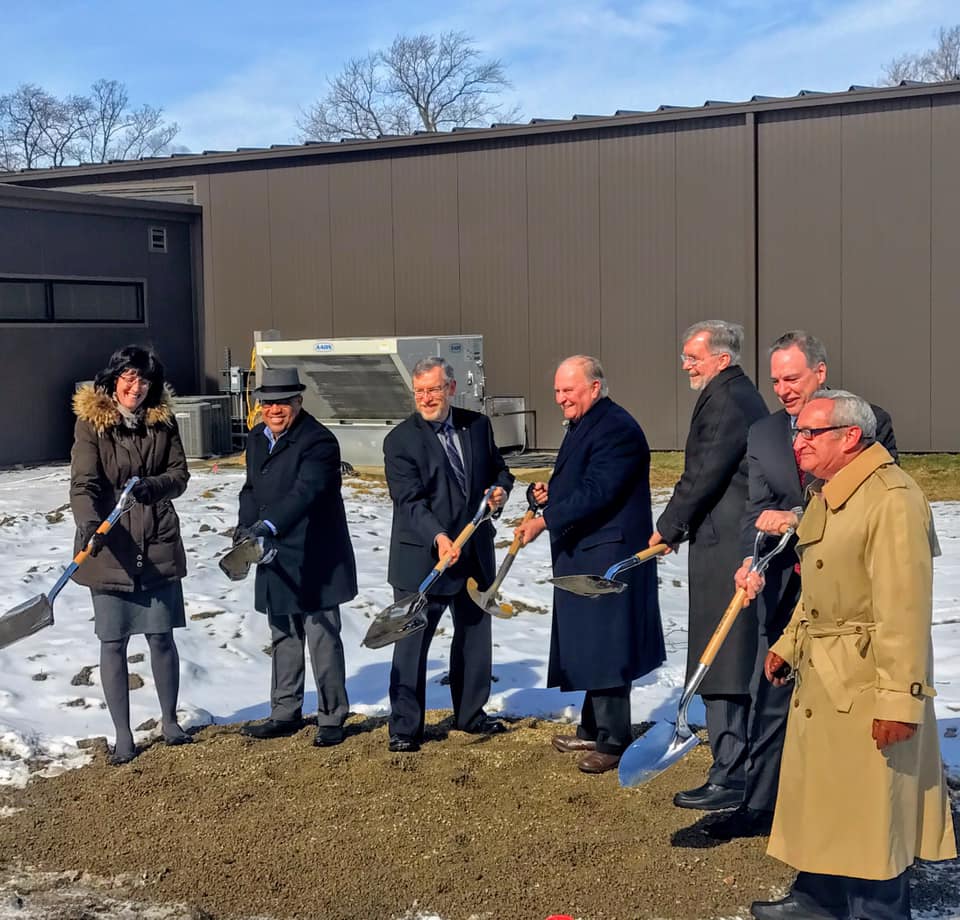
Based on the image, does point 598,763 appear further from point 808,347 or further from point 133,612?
point 133,612

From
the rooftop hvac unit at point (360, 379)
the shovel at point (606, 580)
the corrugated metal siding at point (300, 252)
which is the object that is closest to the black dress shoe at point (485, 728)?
the shovel at point (606, 580)

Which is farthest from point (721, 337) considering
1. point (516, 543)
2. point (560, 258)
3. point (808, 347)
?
point (560, 258)

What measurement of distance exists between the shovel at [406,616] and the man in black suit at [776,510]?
141cm

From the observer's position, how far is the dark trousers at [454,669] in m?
5.57

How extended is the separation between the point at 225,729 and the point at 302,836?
59.0 inches

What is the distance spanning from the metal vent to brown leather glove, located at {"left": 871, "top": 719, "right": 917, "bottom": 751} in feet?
54.6

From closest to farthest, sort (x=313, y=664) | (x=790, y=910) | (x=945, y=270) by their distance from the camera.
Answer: (x=790, y=910), (x=313, y=664), (x=945, y=270)

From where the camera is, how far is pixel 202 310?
62.6ft

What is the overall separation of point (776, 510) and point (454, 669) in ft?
7.02

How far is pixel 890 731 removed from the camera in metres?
3.24

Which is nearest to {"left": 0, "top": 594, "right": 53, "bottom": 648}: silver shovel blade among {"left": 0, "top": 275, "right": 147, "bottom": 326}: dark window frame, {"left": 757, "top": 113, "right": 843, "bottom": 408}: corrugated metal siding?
{"left": 0, "top": 275, "right": 147, "bottom": 326}: dark window frame

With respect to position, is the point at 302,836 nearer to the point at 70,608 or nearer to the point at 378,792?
the point at 378,792

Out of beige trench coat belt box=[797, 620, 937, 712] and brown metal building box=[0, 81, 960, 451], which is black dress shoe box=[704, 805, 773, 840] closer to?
beige trench coat belt box=[797, 620, 937, 712]

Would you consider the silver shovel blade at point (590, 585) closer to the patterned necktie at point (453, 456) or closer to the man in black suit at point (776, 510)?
the man in black suit at point (776, 510)
